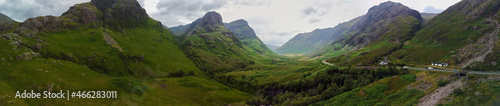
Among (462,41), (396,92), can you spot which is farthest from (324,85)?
(462,41)

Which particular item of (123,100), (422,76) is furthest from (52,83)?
(422,76)

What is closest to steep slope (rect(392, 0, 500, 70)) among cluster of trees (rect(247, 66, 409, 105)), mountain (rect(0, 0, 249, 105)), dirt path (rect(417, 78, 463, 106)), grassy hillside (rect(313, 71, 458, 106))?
grassy hillside (rect(313, 71, 458, 106))

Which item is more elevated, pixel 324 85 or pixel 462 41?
pixel 462 41

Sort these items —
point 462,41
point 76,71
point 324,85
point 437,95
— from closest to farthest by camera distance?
point 437,95
point 324,85
point 76,71
point 462,41

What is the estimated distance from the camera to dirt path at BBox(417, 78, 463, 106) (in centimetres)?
4944

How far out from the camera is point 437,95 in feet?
171

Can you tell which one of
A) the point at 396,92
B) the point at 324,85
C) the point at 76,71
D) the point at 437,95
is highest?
the point at 76,71

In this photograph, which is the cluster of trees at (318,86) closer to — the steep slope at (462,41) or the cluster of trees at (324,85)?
the cluster of trees at (324,85)

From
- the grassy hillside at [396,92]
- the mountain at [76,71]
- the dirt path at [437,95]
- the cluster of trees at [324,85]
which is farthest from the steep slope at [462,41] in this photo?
the mountain at [76,71]

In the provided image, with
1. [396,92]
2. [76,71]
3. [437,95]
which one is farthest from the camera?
[76,71]

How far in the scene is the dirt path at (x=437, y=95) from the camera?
49.4 metres

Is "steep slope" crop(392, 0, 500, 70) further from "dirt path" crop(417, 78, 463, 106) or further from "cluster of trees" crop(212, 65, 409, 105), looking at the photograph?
"dirt path" crop(417, 78, 463, 106)

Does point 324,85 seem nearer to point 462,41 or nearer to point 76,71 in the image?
point 462,41

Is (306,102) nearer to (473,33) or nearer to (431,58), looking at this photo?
(431,58)
